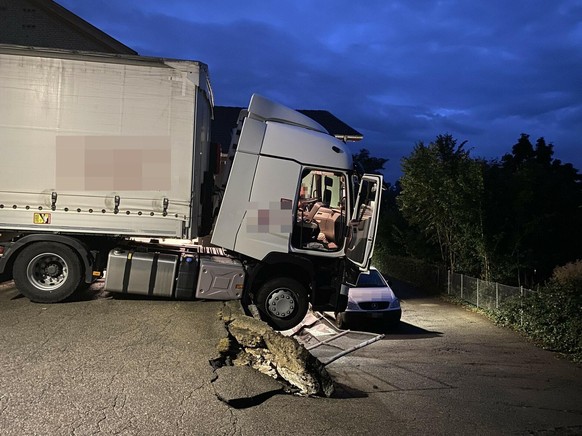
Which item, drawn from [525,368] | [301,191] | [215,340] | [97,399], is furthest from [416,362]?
[97,399]

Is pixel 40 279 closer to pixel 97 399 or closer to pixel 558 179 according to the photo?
pixel 97 399

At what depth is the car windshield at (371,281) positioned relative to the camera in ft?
43.0

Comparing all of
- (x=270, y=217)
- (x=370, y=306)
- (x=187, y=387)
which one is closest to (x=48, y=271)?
(x=270, y=217)

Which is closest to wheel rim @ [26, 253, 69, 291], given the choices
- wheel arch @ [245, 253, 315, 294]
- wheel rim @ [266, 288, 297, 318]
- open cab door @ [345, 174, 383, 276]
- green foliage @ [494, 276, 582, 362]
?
wheel arch @ [245, 253, 315, 294]

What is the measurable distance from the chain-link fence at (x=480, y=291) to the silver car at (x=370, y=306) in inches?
121

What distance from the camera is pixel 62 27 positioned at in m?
16.4

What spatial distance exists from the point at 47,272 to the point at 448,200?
12674mm

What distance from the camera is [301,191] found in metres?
8.04

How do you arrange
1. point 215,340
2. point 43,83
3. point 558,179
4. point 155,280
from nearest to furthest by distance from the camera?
point 215,340, point 43,83, point 155,280, point 558,179

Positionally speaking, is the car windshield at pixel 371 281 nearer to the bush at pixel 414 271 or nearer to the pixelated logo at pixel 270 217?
the pixelated logo at pixel 270 217

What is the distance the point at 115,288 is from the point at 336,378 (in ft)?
11.9

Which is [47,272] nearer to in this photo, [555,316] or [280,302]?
[280,302]

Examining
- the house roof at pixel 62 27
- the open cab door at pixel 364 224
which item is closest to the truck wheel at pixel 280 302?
the open cab door at pixel 364 224

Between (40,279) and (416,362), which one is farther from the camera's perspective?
(416,362)
